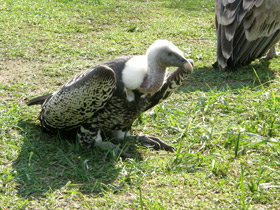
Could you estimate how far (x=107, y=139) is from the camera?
363 cm

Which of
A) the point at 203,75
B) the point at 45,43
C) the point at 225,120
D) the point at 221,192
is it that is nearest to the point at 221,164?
the point at 221,192

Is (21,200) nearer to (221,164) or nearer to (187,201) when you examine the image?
(187,201)

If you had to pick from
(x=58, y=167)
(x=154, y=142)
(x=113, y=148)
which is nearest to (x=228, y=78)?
(x=154, y=142)

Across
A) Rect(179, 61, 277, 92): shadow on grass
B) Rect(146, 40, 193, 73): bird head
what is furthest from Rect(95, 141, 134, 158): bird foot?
Rect(179, 61, 277, 92): shadow on grass

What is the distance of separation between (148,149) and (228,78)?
209cm

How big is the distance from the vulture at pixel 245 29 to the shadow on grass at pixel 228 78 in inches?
5.0

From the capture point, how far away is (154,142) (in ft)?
11.9

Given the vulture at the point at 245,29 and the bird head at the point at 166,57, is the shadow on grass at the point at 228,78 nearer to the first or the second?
the vulture at the point at 245,29

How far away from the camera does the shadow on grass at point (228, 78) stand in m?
4.93

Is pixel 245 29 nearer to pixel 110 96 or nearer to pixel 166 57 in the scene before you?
pixel 166 57

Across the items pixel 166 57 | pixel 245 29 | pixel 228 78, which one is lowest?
pixel 228 78

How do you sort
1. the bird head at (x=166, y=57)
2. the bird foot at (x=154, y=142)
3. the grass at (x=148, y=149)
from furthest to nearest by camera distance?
the bird foot at (x=154, y=142) < the bird head at (x=166, y=57) < the grass at (x=148, y=149)

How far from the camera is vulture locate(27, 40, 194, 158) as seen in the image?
3.22 metres

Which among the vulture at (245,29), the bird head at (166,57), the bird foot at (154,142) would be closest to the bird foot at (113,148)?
the bird foot at (154,142)
